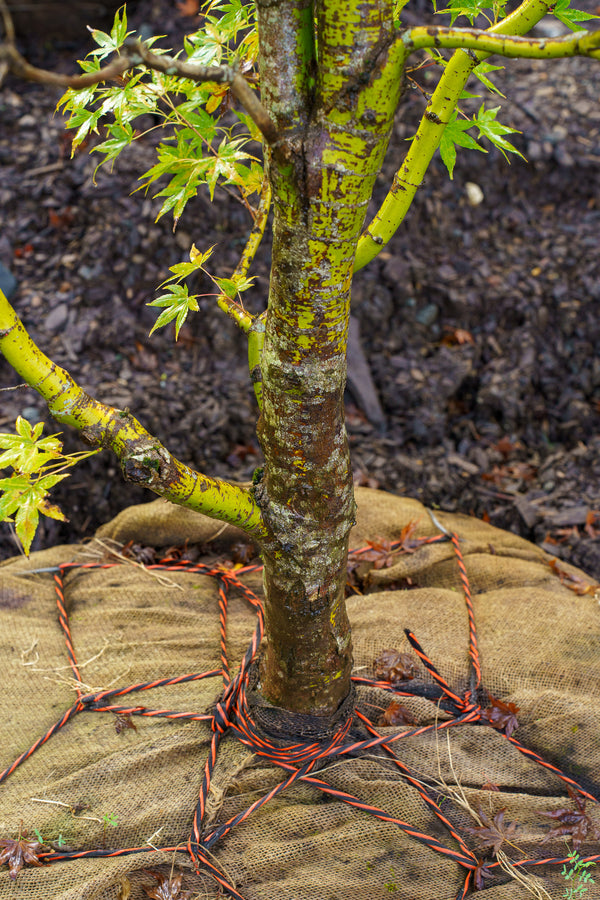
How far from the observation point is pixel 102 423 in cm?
→ 136

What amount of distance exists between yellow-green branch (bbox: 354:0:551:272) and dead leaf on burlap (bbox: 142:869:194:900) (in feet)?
5.03

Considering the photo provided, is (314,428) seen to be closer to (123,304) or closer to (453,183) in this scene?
(123,304)

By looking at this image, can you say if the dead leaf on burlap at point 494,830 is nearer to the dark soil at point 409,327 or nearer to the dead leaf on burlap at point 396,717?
the dead leaf on burlap at point 396,717

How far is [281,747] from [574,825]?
0.80 m

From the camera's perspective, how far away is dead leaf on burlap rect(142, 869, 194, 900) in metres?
1.53

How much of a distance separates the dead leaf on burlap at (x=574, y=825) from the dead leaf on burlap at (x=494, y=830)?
9 cm

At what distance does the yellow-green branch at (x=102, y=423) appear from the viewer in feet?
4.14

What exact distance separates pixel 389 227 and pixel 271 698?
1336mm

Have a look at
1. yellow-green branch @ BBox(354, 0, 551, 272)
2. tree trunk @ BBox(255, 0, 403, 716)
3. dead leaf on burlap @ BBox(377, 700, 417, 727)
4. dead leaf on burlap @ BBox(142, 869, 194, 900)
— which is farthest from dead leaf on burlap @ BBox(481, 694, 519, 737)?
yellow-green branch @ BBox(354, 0, 551, 272)

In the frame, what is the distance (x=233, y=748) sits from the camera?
1827 mm

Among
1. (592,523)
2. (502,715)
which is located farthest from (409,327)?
(502,715)

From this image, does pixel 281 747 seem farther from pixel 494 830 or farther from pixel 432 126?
pixel 432 126

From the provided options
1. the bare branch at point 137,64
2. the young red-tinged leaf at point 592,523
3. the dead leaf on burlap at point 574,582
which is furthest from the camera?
the young red-tinged leaf at point 592,523

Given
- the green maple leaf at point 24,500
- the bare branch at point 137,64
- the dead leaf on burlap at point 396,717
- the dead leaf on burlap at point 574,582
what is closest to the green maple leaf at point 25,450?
the green maple leaf at point 24,500
